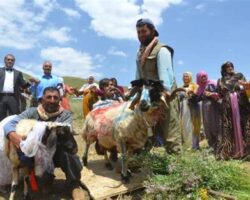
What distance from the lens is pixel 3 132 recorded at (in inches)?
279

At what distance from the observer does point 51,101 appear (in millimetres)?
6770

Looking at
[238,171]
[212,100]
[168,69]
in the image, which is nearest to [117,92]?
[212,100]

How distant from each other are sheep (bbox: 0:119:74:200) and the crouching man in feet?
0.44

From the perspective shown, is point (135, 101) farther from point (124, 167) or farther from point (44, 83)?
point (44, 83)

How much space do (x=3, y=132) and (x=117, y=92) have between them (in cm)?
300

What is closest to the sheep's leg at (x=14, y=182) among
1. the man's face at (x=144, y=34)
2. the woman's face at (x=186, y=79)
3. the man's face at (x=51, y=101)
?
the man's face at (x=51, y=101)

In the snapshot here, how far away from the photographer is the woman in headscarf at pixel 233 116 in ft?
29.8

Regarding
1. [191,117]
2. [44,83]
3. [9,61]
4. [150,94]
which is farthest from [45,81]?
[150,94]

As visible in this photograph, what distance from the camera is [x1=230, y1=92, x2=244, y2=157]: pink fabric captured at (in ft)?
29.6

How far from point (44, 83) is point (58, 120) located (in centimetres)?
352

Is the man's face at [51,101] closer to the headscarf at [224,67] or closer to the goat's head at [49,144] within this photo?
the goat's head at [49,144]

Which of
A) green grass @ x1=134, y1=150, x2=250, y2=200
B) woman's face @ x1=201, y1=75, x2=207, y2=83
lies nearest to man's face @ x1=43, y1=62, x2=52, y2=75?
woman's face @ x1=201, y1=75, x2=207, y2=83

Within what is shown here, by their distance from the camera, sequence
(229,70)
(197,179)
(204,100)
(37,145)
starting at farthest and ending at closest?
(204,100) < (229,70) < (37,145) < (197,179)

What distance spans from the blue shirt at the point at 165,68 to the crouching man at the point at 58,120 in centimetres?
146
